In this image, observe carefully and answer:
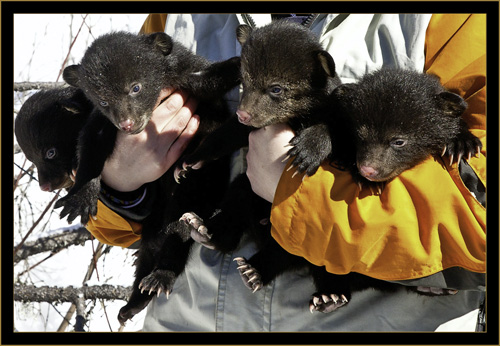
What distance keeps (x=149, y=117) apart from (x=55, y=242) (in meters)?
3.10

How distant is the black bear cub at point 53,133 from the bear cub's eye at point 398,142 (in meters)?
1.94

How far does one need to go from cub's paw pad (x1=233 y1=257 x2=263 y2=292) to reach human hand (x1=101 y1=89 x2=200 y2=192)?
2.35 ft

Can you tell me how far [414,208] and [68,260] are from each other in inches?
207

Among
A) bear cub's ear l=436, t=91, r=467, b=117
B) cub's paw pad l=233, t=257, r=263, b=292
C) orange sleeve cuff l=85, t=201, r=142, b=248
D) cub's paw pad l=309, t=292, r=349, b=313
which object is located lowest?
cub's paw pad l=309, t=292, r=349, b=313

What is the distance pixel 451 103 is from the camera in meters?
2.44

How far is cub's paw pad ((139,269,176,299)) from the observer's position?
299 cm

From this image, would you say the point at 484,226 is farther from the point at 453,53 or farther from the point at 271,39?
the point at 271,39

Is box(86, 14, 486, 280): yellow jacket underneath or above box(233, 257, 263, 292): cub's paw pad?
above

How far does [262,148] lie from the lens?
8.22ft

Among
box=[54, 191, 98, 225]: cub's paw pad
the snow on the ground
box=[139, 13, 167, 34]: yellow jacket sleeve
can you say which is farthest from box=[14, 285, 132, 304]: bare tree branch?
box=[139, 13, 167, 34]: yellow jacket sleeve

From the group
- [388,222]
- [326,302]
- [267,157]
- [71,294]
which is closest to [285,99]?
[267,157]

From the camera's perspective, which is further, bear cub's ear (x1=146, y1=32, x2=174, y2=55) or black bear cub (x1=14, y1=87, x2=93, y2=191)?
black bear cub (x1=14, y1=87, x2=93, y2=191)

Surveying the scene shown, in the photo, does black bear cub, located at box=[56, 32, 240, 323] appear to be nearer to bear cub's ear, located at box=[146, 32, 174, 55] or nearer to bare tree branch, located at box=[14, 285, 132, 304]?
bear cub's ear, located at box=[146, 32, 174, 55]

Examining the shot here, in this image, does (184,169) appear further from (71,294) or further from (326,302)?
(71,294)
